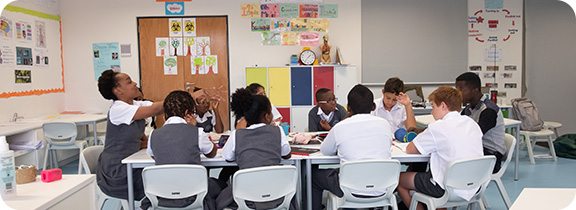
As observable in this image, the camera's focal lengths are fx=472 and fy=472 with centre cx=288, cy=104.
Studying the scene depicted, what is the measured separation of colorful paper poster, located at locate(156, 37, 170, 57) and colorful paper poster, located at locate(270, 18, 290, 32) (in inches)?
59.9

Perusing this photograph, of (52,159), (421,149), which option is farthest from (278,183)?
(52,159)

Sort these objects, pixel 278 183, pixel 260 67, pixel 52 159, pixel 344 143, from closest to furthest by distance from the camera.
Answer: pixel 278 183 → pixel 344 143 → pixel 52 159 → pixel 260 67

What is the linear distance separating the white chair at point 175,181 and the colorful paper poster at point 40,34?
450 cm

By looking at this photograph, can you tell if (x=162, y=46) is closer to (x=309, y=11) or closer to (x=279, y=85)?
(x=279, y=85)

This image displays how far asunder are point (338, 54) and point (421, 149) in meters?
3.93

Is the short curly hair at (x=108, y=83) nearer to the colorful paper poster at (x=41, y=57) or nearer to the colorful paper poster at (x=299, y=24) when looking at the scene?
the colorful paper poster at (x=41, y=57)

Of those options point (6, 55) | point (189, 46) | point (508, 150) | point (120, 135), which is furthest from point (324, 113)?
point (6, 55)

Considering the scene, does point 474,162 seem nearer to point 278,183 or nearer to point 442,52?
point 278,183

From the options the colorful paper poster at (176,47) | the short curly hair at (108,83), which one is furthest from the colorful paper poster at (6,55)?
the short curly hair at (108,83)

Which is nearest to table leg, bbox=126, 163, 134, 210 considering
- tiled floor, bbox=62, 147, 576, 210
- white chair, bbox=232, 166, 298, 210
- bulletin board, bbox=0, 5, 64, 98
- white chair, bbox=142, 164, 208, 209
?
white chair, bbox=142, 164, 208, 209

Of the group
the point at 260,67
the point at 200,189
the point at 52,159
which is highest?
the point at 260,67

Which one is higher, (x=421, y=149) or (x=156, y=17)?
(x=156, y=17)

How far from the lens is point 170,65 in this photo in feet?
22.4

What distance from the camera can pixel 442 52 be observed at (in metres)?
6.80
